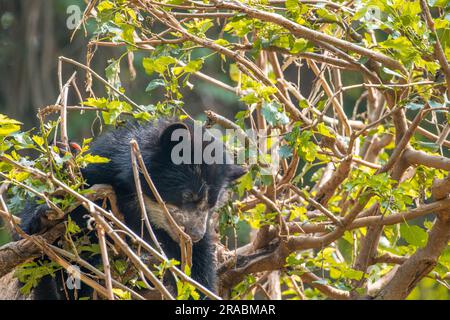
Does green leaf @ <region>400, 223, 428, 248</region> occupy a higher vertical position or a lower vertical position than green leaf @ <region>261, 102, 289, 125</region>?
lower

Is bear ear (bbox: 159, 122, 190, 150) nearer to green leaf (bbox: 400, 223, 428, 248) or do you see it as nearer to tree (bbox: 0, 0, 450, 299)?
tree (bbox: 0, 0, 450, 299)

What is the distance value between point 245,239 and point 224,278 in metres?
4.03

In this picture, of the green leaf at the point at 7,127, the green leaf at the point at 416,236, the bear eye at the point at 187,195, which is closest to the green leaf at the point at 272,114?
the green leaf at the point at 416,236

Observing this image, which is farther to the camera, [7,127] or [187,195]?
[187,195]

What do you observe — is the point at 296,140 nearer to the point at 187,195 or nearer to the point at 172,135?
the point at 172,135

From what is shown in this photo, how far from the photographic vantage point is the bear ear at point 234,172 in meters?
3.94

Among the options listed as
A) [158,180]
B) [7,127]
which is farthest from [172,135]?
[7,127]

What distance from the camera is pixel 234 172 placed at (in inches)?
156

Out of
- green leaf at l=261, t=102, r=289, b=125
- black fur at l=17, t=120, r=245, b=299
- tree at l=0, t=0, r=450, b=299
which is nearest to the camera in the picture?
tree at l=0, t=0, r=450, b=299

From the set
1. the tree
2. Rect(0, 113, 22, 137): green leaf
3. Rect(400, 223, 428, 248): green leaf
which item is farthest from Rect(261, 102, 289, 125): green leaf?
Rect(0, 113, 22, 137): green leaf

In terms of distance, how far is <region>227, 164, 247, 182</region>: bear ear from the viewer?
3.94 m

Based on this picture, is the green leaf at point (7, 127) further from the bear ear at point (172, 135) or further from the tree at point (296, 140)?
the bear ear at point (172, 135)

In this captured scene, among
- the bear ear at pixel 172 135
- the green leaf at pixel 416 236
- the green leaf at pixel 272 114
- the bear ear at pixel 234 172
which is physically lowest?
the green leaf at pixel 416 236

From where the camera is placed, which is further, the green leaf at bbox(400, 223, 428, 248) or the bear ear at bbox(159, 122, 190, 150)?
the bear ear at bbox(159, 122, 190, 150)
